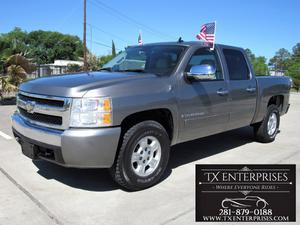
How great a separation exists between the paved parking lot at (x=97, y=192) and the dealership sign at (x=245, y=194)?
19cm

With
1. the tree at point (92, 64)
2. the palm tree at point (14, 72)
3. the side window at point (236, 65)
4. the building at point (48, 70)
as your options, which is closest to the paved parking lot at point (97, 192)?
the side window at point (236, 65)

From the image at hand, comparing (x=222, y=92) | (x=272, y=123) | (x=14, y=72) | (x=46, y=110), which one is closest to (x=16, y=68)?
(x=14, y=72)

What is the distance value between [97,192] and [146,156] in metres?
0.73

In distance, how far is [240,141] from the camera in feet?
23.8

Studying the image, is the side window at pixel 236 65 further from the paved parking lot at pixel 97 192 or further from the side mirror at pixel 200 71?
the paved parking lot at pixel 97 192

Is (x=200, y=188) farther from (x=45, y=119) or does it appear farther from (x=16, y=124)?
(x=16, y=124)

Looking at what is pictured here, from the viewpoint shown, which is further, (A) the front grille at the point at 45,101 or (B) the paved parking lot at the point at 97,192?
(A) the front grille at the point at 45,101

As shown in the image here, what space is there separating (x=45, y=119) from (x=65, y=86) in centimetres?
48

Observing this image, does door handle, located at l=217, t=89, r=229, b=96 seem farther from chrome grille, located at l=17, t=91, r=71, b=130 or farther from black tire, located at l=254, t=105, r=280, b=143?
chrome grille, located at l=17, t=91, r=71, b=130

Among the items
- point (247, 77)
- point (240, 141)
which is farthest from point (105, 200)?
point (240, 141)

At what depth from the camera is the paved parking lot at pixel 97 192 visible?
11.8ft

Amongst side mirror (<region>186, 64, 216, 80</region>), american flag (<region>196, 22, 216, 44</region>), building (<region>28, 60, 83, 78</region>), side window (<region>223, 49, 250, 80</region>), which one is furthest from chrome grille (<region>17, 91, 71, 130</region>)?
building (<region>28, 60, 83, 78</region>)

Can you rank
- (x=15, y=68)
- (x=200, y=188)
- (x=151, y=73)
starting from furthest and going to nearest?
(x=15, y=68)
(x=151, y=73)
(x=200, y=188)

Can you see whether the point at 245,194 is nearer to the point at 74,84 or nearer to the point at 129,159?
the point at 129,159
